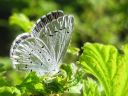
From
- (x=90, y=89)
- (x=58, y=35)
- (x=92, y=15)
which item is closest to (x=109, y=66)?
(x=90, y=89)

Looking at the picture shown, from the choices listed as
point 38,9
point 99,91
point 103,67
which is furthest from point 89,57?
point 38,9

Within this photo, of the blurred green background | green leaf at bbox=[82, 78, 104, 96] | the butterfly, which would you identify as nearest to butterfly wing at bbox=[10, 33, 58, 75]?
the butterfly

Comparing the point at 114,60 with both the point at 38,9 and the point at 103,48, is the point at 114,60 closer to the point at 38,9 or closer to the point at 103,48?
the point at 103,48

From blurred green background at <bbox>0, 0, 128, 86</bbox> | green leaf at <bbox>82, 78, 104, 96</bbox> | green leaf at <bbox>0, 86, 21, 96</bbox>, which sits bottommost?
green leaf at <bbox>0, 86, 21, 96</bbox>

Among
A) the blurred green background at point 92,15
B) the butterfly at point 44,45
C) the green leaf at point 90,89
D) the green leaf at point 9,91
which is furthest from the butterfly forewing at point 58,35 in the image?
the blurred green background at point 92,15

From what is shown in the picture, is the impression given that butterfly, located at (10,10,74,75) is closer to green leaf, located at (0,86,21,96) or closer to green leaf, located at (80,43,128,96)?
green leaf, located at (80,43,128,96)

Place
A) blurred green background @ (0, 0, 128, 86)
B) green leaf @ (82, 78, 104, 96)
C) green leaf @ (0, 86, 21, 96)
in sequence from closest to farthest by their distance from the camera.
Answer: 1. green leaf @ (0, 86, 21, 96)
2. green leaf @ (82, 78, 104, 96)
3. blurred green background @ (0, 0, 128, 86)

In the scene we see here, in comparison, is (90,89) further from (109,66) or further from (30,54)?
(30,54)
